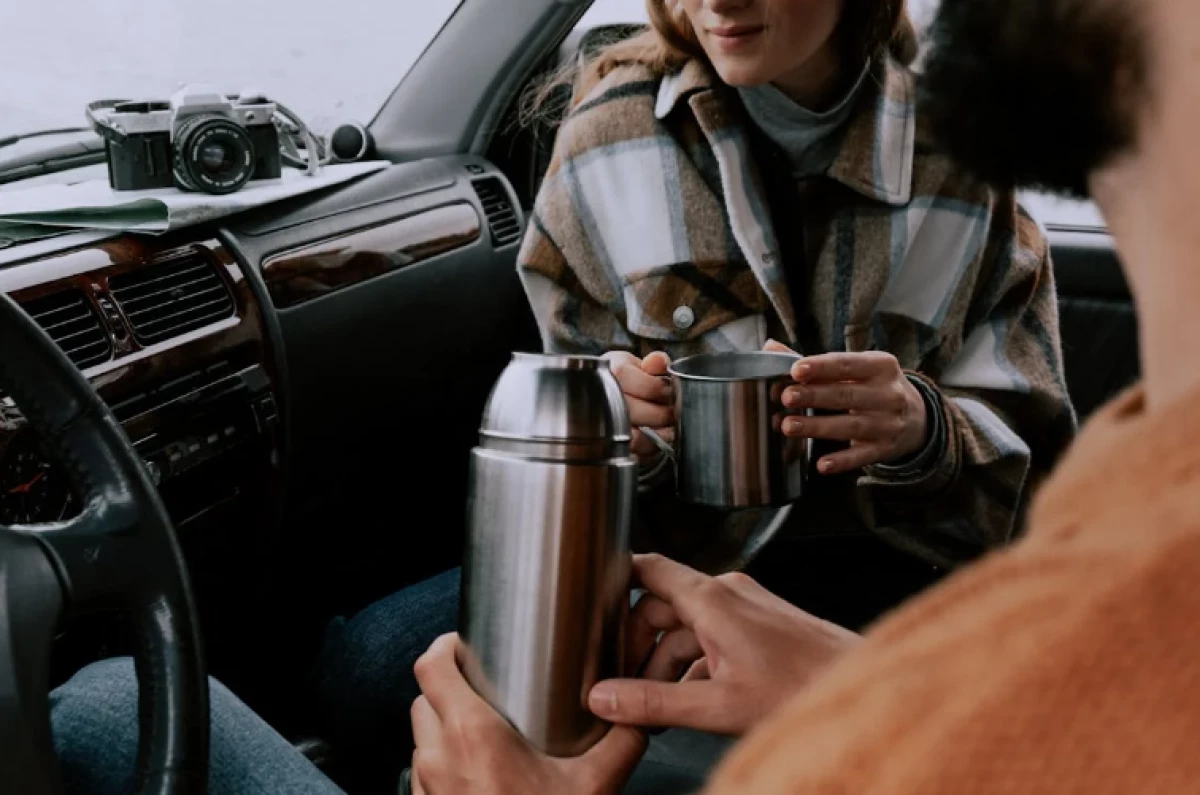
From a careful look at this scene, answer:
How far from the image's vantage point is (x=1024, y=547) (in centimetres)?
40

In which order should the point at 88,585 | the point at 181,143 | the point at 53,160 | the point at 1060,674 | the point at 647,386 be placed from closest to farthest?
1. the point at 1060,674
2. the point at 88,585
3. the point at 647,386
4. the point at 181,143
5. the point at 53,160

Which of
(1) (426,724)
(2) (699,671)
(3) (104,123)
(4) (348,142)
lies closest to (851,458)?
(2) (699,671)

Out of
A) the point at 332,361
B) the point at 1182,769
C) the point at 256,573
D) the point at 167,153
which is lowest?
the point at 256,573

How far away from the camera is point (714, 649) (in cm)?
81

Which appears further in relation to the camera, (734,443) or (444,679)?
(734,443)

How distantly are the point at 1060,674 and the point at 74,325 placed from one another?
1.30 meters

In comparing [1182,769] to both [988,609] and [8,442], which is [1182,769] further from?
[8,442]

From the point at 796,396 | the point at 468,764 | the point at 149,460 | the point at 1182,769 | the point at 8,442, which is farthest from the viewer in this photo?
the point at 149,460

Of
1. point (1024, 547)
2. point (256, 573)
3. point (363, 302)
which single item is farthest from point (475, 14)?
point (1024, 547)

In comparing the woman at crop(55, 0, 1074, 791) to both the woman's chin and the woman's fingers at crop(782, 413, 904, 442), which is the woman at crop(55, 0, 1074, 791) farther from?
the woman's fingers at crop(782, 413, 904, 442)

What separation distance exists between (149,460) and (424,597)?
0.33 meters

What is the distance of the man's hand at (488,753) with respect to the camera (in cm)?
74

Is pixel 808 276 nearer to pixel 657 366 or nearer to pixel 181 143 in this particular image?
pixel 657 366

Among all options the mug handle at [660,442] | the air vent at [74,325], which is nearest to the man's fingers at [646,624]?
the mug handle at [660,442]
